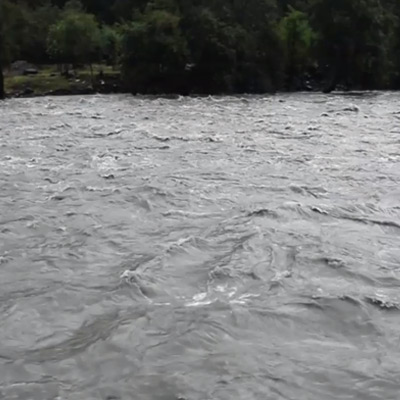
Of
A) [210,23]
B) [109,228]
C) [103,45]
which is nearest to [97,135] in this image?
[109,228]

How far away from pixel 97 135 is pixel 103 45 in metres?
42.3

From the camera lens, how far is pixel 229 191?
17969mm

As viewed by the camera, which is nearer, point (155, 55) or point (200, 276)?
point (200, 276)

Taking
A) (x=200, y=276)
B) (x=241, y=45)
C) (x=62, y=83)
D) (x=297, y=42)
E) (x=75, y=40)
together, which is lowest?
(x=200, y=276)

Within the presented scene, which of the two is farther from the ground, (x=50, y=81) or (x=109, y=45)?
(x=109, y=45)

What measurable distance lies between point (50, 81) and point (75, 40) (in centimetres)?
556

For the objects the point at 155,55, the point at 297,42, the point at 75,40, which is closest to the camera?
the point at 155,55

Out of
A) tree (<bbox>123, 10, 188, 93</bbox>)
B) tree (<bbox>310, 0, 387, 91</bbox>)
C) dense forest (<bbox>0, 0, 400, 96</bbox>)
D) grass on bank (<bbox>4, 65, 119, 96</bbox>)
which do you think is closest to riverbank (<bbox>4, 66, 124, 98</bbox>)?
grass on bank (<bbox>4, 65, 119, 96</bbox>)

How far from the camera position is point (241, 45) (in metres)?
61.4

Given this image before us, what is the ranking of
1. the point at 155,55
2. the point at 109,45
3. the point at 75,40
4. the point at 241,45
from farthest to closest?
the point at 109,45, the point at 75,40, the point at 241,45, the point at 155,55

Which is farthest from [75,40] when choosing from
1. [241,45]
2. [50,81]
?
[241,45]

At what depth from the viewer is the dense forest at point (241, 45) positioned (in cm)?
5988

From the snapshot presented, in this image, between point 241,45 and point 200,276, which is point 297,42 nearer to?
point 241,45

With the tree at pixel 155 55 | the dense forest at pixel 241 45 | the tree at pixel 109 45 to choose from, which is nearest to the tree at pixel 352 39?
the dense forest at pixel 241 45
